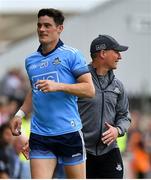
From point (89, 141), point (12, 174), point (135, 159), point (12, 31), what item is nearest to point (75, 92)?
point (89, 141)

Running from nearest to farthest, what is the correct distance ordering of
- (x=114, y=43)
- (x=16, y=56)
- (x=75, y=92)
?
1. (x=75, y=92)
2. (x=114, y=43)
3. (x=16, y=56)

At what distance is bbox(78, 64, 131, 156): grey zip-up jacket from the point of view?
918 centimetres

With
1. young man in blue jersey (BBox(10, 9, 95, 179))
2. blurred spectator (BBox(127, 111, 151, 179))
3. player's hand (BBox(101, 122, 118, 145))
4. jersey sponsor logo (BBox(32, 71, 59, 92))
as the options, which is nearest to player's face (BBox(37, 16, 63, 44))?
young man in blue jersey (BBox(10, 9, 95, 179))

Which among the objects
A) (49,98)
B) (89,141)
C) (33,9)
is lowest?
(33,9)

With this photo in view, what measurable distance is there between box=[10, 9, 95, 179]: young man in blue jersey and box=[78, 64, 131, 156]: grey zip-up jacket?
483 millimetres

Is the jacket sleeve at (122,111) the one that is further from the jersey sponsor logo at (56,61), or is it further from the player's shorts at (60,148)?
the jersey sponsor logo at (56,61)

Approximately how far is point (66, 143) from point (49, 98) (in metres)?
0.42

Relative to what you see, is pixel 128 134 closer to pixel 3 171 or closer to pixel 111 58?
pixel 3 171

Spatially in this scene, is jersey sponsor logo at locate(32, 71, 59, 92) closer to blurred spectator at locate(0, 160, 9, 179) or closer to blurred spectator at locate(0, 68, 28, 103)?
blurred spectator at locate(0, 160, 9, 179)

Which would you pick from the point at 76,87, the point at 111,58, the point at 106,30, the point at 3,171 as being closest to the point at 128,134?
the point at 106,30

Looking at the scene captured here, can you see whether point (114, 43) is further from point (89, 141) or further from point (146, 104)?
point (146, 104)

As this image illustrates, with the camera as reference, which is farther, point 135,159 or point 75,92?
point 135,159

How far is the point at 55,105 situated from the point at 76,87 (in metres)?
0.31

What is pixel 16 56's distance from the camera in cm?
2564
